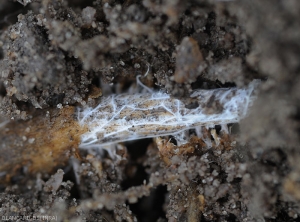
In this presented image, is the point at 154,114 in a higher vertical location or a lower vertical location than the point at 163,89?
lower

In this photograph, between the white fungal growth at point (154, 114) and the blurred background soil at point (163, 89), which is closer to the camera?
the blurred background soil at point (163, 89)

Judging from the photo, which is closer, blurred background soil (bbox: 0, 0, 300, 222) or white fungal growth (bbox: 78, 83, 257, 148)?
blurred background soil (bbox: 0, 0, 300, 222)

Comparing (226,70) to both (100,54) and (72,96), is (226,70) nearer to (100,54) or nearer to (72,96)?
(100,54)

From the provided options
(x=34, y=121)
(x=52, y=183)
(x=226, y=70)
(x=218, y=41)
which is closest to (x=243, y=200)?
(x=226, y=70)
